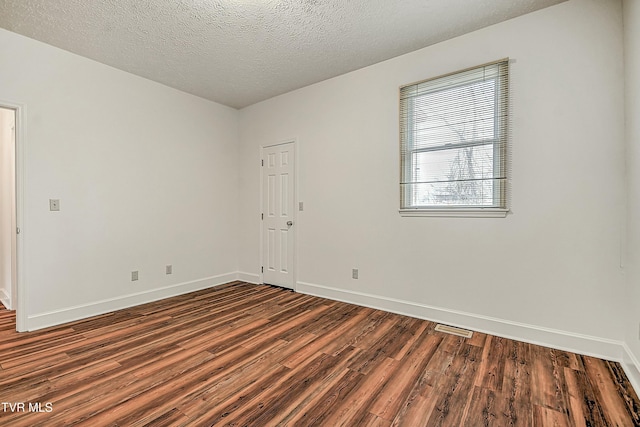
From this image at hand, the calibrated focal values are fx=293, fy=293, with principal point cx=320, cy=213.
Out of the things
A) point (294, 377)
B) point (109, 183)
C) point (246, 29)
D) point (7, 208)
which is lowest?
point (294, 377)

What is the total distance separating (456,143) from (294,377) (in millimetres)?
2546

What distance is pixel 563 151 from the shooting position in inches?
95.9

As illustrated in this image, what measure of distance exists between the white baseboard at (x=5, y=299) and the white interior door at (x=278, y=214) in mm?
3039

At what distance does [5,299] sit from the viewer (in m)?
3.64

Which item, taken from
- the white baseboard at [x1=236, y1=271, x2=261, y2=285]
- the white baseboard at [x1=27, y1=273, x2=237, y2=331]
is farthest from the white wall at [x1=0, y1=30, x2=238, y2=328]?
the white baseboard at [x1=236, y1=271, x2=261, y2=285]

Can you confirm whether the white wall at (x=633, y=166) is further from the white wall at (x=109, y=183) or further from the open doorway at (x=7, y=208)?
the open doorway at (x=7, y=208)

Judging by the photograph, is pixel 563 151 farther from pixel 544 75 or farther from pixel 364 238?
pixel 364 238

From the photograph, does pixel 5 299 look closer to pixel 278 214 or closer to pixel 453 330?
pixel 278 214

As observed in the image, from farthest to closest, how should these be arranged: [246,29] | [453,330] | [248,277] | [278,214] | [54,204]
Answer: [248,277], [278,214], [54,204], [453,330], [246,29]

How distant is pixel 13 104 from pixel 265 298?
3.27 m

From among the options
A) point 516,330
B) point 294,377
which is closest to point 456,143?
point 516,330

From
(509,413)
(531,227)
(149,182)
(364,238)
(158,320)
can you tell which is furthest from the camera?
(149,182)

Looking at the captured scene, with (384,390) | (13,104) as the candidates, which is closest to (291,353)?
(384,390)

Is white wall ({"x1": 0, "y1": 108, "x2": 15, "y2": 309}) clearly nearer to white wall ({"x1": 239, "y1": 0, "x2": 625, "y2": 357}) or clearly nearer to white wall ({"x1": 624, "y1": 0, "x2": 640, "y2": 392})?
white wall ({"x1": 239, "y1": 0, "x2": 625, "y2": 357})
